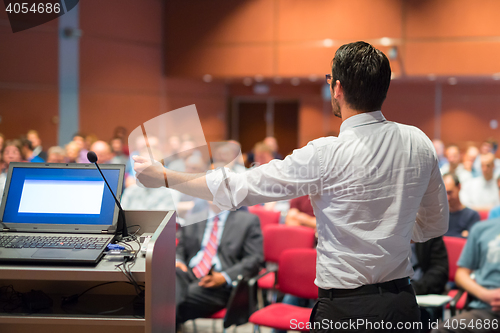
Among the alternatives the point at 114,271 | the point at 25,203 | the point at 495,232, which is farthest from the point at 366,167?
the point at 495,232

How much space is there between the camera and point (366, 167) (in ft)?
4.39

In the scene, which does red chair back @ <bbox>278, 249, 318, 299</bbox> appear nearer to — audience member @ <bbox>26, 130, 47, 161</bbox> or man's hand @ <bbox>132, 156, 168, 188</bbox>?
man's hand @ <bbox>132, 156, 168, 188</bbox>

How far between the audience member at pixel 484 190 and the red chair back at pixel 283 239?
274 cm

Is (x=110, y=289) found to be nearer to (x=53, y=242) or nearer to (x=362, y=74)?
(x=53, y=242)

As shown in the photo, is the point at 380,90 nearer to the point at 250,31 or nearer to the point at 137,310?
the point at 137,310

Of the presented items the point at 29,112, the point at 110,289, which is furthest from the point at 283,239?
Answer: the point at 29,112

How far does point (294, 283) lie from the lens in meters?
3.13

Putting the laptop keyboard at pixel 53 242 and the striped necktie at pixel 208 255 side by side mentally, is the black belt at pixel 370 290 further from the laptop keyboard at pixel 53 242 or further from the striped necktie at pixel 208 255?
the striped necktie at pixel 208 255

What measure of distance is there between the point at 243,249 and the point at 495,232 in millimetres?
1657

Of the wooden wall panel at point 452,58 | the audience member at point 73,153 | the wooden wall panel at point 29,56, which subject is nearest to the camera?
the audience member at point 73,153

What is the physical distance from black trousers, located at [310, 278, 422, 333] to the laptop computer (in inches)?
32.3

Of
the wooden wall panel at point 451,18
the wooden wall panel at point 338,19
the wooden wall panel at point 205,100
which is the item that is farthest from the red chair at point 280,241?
the wooden wall panel at point 205,100

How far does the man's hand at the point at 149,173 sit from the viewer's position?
1372 mm

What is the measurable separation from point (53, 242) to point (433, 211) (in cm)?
129
